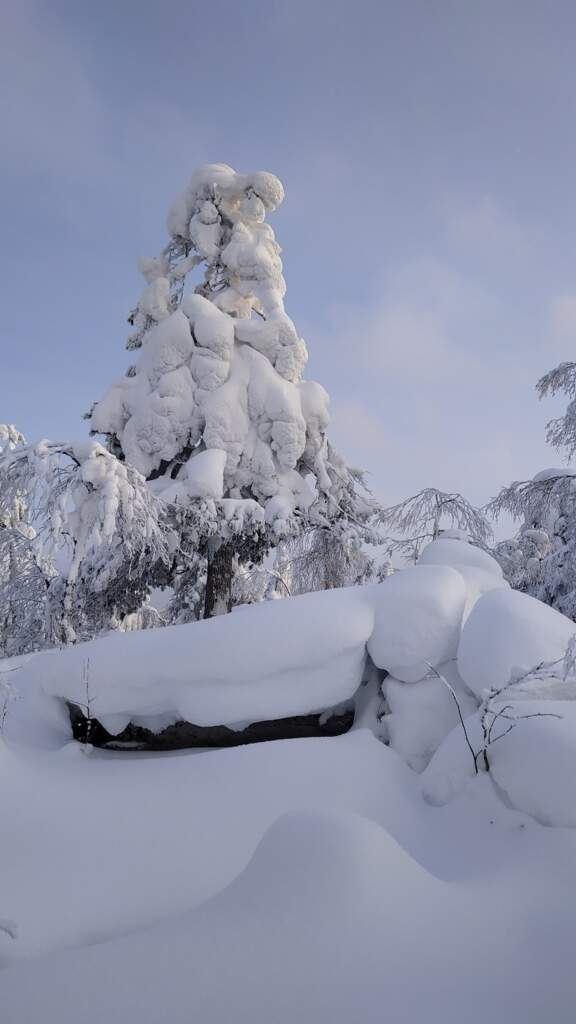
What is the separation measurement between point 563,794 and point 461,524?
6.66 meters

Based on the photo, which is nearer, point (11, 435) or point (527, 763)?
point (527, 763)

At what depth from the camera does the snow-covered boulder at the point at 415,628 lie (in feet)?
14.3

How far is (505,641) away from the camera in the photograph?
3.94m

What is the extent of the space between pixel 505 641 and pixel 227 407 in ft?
22.0

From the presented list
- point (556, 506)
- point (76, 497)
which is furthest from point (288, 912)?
point (556, 506)

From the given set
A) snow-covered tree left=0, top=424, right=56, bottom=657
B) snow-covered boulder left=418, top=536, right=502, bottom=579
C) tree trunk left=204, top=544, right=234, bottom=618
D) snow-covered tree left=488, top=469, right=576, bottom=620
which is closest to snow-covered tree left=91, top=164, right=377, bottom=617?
tree trunk left=204, top=544, right=234, bottom=618

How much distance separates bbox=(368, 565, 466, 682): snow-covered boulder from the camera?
14.3ft

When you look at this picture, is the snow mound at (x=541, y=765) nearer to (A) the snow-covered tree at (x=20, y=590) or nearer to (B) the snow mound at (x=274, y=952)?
(B) the snow mound at (x=274, y=952)

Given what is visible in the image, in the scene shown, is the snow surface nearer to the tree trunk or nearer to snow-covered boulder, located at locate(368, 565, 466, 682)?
snow-covered boulder, located at locate(368, 565, 466, 682)

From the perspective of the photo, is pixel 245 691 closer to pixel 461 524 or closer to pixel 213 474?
pixel 213 474

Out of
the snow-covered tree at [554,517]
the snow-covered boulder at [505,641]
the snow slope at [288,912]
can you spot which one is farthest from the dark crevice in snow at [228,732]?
the snow-covered tree at [554,517]

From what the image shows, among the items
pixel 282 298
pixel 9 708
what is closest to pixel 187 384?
pixel 282 298

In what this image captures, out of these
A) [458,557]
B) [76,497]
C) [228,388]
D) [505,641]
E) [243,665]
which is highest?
[228,388]

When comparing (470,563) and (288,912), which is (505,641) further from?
(288,912)
